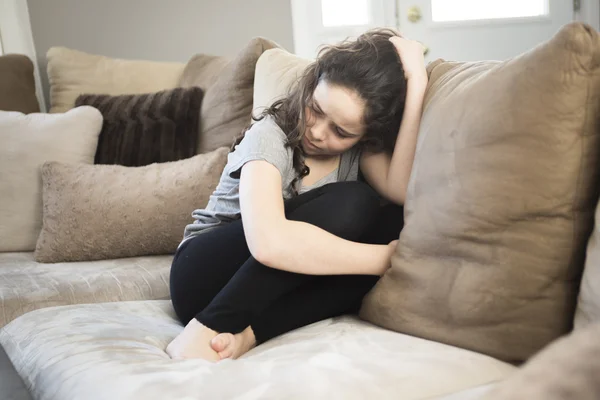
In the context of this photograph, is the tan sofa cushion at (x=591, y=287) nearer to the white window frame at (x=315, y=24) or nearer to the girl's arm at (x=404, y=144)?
the girl's arm at (x=404, y=144)

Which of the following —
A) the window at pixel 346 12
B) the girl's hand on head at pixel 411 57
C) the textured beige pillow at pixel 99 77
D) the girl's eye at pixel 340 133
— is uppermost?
the window at pixel 346 12

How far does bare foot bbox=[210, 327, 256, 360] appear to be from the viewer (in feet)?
3.40

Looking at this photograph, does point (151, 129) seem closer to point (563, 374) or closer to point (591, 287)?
point (591, 287)

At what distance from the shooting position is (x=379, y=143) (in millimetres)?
1265

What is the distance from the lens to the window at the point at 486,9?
11.3 ft

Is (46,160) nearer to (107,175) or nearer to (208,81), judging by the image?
(107,175)

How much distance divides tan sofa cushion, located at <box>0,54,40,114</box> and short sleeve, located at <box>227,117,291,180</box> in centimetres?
137

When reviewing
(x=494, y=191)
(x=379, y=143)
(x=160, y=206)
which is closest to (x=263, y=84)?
(x=160, y=206)

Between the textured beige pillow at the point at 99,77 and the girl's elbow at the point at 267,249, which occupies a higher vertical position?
the textured beige pillow at the point at 99,77

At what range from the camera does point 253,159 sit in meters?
1.16

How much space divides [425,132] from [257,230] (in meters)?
0.33

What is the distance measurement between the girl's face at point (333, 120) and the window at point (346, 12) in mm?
2293

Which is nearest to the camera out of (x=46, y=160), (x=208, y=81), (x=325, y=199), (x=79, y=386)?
(x=79, y=386)

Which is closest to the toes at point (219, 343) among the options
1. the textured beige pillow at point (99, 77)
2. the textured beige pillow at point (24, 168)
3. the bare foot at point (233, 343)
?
the bare foot at point (233, 343)
